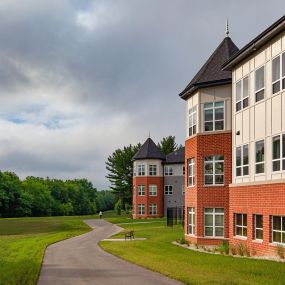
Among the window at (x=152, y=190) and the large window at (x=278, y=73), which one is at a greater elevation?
the large window at (x=278, y=73)

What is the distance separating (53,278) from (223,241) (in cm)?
1360

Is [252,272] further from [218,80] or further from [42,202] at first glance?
[42,202]

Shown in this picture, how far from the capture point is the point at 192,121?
31.2m

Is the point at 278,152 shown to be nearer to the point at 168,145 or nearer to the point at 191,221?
the point at 191,221

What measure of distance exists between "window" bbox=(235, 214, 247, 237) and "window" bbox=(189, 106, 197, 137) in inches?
253

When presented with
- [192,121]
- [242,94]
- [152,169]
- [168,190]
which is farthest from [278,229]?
[168,190]

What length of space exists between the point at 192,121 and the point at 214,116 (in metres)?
2.11

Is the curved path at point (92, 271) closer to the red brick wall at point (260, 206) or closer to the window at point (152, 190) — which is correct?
the red brick wall at point (260, 206)

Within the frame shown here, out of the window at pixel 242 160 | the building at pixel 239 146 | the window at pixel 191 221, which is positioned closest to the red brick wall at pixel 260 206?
the building at pixel 239 146

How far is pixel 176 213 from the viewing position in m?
55.0

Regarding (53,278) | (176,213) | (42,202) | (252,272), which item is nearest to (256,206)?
(252,272)

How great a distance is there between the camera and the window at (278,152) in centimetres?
2153

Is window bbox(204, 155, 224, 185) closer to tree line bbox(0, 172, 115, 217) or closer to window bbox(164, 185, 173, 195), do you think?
window bbox(164, 185, 173, 195)

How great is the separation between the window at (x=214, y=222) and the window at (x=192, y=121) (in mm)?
4699
